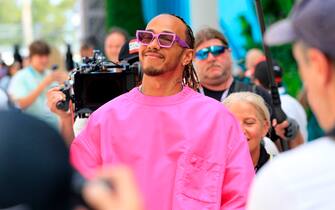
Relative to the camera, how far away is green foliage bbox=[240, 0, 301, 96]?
10156 mm

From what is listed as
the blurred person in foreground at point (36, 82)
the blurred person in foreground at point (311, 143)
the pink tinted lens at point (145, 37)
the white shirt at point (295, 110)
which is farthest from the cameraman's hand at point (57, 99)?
the blurred person in foreground at point (36, 82)

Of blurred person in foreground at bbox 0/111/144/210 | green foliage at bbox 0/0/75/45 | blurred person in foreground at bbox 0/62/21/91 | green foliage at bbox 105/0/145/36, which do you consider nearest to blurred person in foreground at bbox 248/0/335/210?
blurred person in foreground at bbox 0/111/144/210

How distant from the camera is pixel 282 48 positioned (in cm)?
1045

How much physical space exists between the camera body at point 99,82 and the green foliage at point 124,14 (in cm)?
931

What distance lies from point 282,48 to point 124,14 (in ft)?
13.5

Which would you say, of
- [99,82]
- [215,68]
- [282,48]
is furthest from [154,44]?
[282,48]

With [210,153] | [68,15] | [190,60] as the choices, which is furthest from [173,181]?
[68,15]

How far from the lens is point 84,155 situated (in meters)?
3.66

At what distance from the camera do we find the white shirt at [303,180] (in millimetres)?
1915

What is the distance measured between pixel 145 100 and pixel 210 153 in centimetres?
37

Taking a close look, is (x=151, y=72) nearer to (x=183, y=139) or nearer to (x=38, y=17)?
(x=183, y=139)

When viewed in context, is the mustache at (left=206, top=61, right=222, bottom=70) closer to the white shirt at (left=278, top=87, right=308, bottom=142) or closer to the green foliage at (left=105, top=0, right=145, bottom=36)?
the white shirt at (left=278, top=87, right=308, bottom=142)

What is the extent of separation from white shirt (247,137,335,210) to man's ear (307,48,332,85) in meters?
0.15

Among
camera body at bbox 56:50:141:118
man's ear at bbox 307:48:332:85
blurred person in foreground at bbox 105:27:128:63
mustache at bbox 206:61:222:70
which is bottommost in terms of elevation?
blurred person in foreground at bbox 105:27:128:63
